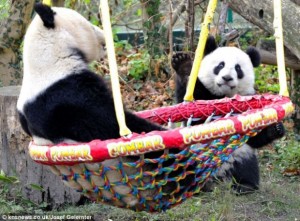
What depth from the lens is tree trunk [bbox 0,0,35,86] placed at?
6074mm


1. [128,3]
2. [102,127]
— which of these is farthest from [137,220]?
[128,3]

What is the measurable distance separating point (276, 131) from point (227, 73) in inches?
25.9

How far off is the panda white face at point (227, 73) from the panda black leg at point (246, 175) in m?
0.60

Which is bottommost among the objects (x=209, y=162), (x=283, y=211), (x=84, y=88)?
(x=283, y=211)

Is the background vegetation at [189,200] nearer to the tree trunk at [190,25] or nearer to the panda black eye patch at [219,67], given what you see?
the tree trunk at [190,25]

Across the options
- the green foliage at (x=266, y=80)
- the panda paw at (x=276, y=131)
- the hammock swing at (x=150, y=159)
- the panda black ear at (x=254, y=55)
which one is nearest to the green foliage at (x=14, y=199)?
the hammock swing at (x=150, y=159)

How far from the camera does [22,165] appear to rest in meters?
5.05

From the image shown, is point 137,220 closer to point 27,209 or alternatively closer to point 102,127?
point 27,209

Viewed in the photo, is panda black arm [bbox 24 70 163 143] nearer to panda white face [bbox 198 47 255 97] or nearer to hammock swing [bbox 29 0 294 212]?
hammock swing [bbox 29 0 294 212]

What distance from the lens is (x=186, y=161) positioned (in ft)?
9.58

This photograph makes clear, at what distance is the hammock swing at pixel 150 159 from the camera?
2.68 metres

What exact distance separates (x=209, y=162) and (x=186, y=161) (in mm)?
182

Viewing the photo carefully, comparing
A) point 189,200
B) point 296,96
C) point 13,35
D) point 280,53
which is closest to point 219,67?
point 189,200

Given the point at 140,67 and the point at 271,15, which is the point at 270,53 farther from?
the point at 140,67
